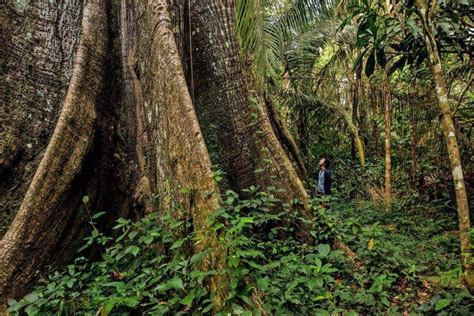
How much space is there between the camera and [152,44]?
3.39 metres

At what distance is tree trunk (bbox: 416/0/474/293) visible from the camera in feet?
9.25

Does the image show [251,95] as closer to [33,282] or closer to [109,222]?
[109,222]

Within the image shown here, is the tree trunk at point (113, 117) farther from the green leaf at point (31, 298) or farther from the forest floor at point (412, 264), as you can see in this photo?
the forest floor at point (412, 264)

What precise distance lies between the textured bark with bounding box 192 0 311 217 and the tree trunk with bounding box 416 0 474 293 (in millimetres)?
1108

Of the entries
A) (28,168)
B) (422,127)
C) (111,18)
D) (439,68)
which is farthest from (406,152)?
(28,168)

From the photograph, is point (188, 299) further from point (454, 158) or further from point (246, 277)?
point (454, 158)

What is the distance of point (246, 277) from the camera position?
2.23 m

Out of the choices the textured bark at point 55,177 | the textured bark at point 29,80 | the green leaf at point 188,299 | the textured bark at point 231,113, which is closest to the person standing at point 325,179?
the textured bark at point 231,113

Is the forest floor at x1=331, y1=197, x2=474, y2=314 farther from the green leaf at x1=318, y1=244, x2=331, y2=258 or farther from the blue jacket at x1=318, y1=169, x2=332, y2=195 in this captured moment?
the blue jacket at x1=318, y1=169, x2=332, y2=195

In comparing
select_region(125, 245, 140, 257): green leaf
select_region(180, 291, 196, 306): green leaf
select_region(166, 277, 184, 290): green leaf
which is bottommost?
select_region(180, 291, 196, 306): green leaf

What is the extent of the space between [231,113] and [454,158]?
5.93 feet

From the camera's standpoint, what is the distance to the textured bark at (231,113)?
3561 mm

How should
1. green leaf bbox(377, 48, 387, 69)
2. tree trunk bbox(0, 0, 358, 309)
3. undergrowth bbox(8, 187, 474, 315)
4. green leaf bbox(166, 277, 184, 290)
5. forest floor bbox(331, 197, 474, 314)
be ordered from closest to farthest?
green leaf bbox(166, 277, 184, 290) → undergrowth bbox(8, 187, 474, 315) → forest floor bbox(331, 197, 474, 314) → tree trunk bbox(0, 0, 358, 309) → green leaf bbox(377, 48, 387, 69)

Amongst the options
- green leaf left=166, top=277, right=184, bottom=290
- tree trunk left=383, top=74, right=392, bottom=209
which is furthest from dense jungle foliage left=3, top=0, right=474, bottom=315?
tree trunk left=383, top=74, right=392, bottom=209
